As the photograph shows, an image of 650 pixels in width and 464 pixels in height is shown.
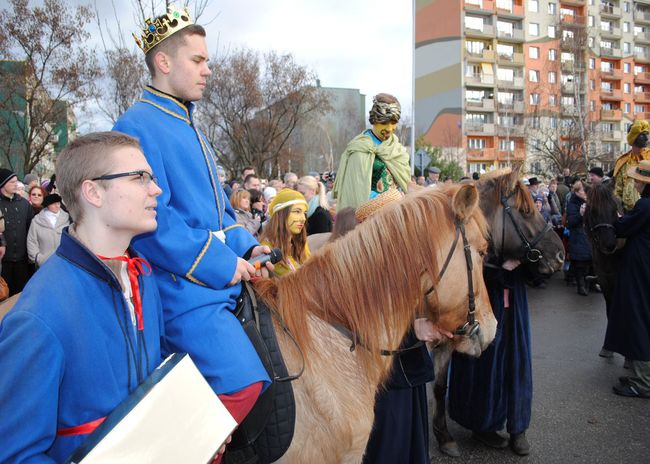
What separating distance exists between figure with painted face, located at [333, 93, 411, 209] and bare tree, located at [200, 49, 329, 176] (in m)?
21.9

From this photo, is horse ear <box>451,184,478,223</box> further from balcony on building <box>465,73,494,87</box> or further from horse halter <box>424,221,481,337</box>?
balcony on building <box>465,73,494,87</box>

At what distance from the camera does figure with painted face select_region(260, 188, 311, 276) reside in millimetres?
4633

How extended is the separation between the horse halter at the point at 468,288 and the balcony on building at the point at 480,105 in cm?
5242

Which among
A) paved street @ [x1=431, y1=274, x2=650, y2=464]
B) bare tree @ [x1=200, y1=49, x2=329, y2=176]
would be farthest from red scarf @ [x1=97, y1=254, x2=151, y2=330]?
bare tree @ [x1=200, y1=49, x2=329, y2=176]

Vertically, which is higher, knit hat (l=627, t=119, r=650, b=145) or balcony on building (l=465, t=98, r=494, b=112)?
balcony on building (l=465, t=98, r=494, b=112)

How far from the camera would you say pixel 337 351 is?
2104mm

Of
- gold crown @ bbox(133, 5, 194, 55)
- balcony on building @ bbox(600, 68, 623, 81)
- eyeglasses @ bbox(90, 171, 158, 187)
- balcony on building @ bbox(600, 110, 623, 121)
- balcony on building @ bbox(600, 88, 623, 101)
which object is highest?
balcony on building @ bbox(600, 68, 623, 81)

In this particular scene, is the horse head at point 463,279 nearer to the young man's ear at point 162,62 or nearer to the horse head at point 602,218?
the young man's ear at point 162,62

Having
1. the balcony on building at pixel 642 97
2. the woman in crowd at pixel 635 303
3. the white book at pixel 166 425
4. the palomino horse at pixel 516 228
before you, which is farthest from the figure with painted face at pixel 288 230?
the balcony on building at pixel 642 97

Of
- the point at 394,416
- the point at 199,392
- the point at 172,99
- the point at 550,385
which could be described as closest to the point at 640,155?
the point at 550,385

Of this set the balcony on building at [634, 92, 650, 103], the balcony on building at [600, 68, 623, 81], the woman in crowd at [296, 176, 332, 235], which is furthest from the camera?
the balcony on building at [634, 92, 650, 103]

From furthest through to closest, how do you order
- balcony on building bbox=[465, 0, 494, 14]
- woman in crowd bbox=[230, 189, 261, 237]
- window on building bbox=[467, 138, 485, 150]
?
window on building bbox=[467, 138, 485, 150] < balcony on building bbox=[465, 0, 494, 14] < woman in crowd bbox=[230, 189, 261, 237]

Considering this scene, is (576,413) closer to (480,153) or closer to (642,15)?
(480,153)

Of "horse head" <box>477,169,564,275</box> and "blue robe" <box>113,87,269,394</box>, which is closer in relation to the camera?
"blue robe" <box>113,87,269,394</box>
